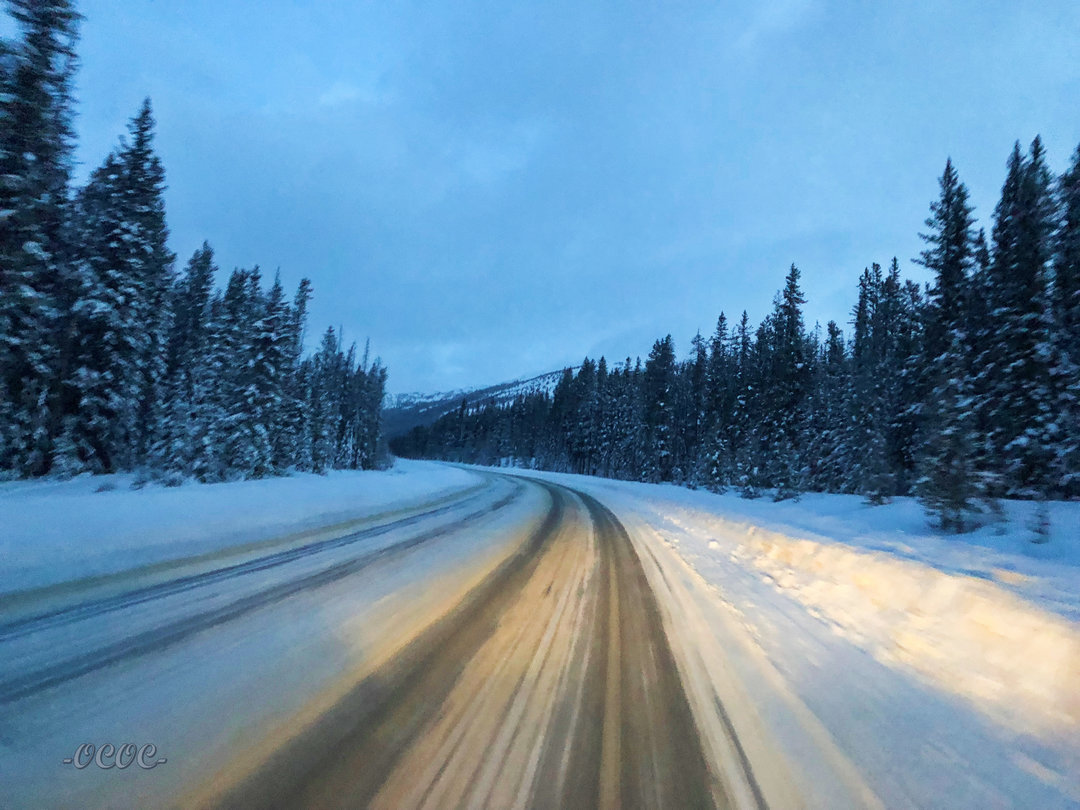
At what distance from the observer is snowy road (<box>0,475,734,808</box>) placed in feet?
7.22

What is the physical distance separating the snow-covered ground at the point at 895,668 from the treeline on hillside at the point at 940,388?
552 cm

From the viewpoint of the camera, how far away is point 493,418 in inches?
4397

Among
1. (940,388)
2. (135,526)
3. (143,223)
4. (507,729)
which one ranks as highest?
(143,223)

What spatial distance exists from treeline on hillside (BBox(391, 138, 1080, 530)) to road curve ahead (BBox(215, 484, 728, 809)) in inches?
383

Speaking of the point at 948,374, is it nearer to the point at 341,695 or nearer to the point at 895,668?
the point at 895,668

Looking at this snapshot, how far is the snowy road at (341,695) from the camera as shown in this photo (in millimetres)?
2199

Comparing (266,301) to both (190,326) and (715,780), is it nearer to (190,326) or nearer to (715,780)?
(190,326)

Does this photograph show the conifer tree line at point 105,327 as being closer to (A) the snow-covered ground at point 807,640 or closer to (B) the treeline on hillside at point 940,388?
(A) the snow-covered ground at point 807,640

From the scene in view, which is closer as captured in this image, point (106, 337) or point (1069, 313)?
point (1069, 313)

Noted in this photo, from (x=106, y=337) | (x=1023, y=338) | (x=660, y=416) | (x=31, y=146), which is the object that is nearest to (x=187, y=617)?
(x=31, y=146)

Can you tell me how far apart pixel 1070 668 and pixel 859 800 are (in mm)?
2369

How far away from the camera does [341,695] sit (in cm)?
302

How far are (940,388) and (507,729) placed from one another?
1204 cm

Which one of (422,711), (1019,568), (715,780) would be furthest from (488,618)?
(1019,568)
